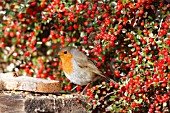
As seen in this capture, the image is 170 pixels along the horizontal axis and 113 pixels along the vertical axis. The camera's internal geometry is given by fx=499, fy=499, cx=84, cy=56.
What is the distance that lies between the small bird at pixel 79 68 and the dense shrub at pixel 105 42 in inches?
5.8

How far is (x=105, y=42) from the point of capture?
181 inches

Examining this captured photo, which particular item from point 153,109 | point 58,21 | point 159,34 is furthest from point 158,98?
point 58,21

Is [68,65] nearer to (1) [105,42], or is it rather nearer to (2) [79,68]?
(2) [79,68]

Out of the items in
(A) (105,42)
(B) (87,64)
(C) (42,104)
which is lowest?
(C) (42,104)

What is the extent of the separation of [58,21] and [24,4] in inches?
16.3

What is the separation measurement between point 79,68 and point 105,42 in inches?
13.4

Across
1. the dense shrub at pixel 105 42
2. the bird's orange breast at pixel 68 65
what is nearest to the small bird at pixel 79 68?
the bird's orange breast at pixel 68 65

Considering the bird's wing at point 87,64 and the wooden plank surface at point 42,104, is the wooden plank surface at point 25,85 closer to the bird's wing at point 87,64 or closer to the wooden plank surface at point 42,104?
the wooden plank surface at point 42,104

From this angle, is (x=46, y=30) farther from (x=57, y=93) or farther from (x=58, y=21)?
(x=57, y=93)

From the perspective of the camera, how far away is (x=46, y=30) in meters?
5.51

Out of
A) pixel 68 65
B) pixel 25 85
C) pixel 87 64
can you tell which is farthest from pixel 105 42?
pixel 25 85

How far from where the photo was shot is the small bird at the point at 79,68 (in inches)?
178

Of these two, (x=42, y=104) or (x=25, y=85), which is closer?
(x=42, y=104)

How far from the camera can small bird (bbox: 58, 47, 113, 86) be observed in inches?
178
